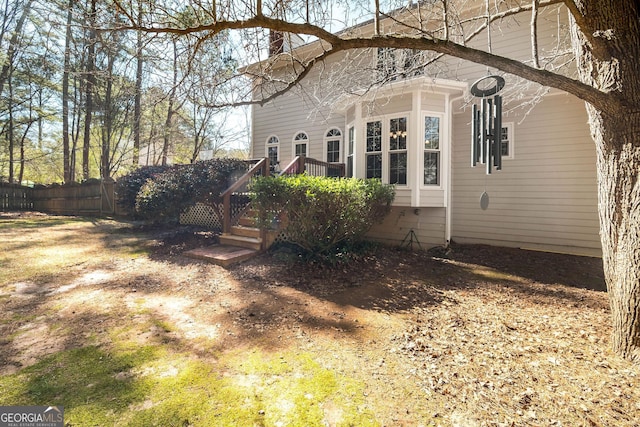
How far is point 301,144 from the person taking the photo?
10.9 metres

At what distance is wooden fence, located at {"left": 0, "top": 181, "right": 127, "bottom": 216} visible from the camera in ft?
41.6

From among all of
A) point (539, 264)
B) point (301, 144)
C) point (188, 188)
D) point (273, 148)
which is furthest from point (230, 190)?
point (539, 264)

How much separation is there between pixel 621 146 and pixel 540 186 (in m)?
5.14

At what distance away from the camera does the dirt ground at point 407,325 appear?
2.16m

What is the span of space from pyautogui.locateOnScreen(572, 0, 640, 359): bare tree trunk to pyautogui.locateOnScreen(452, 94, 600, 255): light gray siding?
16.3 feet

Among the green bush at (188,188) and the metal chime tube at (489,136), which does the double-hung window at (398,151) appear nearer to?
the metal chime tube at (489,136)

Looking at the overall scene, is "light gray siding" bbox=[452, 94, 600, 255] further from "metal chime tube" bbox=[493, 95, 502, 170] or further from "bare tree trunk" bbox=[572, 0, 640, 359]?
"bare tree trunk" bbox=[572, 0, 640, 359]

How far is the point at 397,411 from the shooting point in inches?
80.5

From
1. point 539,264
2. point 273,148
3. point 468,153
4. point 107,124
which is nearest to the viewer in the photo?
point 539,264

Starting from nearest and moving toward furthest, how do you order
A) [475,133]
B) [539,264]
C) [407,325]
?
[407,325], [475,133], [539,264]

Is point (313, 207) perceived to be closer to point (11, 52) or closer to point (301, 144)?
point (301, 144)

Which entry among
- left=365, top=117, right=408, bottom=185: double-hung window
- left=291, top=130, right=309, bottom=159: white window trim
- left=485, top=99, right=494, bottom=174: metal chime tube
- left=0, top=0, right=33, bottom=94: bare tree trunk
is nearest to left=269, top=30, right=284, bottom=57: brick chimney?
left=485, top=99, right=494, bottom=174: metal chime tube

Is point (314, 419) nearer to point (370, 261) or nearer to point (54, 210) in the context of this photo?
point (370, 261)

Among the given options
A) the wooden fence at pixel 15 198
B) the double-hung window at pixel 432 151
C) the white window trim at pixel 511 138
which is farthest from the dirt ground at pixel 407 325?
the wooden fence at pixel 15 198
